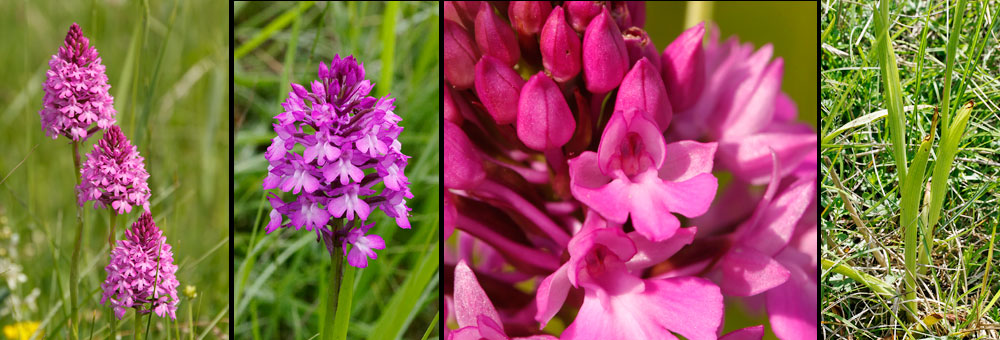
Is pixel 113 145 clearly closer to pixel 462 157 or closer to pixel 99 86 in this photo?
pixel 99 86

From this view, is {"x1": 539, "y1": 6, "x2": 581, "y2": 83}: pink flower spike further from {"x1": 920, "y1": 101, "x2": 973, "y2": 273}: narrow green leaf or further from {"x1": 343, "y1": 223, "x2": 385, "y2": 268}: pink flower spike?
{"x1": 920, "y1": 101, "x2": 973, "y2": 273}: narrow green leaf

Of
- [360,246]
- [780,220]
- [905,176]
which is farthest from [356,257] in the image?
[905,176]

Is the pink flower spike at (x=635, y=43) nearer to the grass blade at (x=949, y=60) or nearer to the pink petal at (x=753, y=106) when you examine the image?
the pink petal at (x=753, y=106)

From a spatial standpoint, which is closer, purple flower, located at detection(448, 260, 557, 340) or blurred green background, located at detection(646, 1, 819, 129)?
purple flower, located at detection(448, 260, 557, 340)

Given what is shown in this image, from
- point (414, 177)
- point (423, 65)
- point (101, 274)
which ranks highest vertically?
point (423, 65)

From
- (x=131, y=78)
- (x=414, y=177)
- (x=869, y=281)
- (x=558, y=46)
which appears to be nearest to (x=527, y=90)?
(x=558, y=46)

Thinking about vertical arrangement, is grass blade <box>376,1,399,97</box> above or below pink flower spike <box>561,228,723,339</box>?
above

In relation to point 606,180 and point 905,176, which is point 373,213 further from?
point 905,176

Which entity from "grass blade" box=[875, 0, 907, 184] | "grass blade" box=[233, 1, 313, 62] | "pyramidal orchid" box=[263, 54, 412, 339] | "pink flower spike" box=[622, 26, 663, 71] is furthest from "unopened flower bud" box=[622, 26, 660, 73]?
"grass blade" box=[233, 1, 313, 62]
